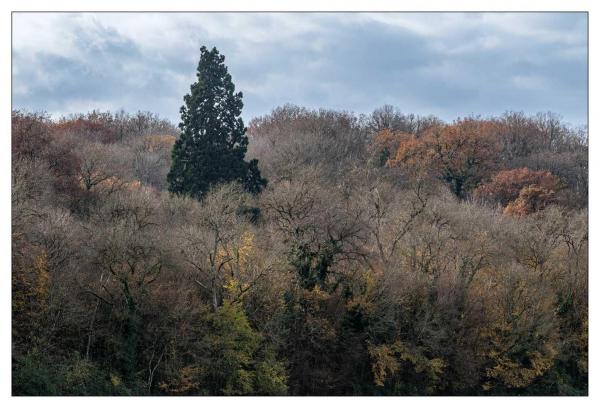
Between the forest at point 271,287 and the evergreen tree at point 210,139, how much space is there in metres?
0.20

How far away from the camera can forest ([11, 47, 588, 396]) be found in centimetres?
4009

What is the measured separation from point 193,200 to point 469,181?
111 ft

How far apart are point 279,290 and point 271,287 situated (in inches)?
23.0

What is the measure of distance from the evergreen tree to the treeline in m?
2.85

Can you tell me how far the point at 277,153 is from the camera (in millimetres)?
78250

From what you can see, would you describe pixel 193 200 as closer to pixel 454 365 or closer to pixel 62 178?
pixel 62 178

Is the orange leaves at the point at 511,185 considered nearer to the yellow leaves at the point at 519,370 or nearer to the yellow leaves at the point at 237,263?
the yellow leaves at the point at 519,370

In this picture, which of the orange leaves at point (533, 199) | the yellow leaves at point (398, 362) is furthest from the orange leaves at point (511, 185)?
the yellow leaves at point (398, 362)

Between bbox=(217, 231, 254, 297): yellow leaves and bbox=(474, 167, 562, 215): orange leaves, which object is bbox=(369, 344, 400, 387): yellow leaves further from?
bbox=(474, 167, 562, 215): orange leaves

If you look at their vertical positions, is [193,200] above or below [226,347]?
above

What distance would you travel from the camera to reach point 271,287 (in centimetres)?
4456

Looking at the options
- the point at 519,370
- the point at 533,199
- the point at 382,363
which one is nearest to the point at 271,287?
the point at 382,363

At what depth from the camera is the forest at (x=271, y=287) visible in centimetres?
4009

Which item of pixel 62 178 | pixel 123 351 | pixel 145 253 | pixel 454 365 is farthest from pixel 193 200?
pixel 454 365
